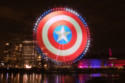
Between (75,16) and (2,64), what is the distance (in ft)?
349

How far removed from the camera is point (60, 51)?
34.3 ft

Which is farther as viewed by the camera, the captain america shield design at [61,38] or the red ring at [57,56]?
the red ring at [57,56]

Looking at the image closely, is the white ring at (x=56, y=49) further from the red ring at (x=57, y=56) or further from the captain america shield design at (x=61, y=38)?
the red ring at (x=57, y=56)

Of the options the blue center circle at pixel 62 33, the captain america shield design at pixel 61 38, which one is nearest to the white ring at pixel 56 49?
the captain america shield design at pixel 61 38

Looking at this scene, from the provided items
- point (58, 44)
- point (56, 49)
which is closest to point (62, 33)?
point (58, 44)

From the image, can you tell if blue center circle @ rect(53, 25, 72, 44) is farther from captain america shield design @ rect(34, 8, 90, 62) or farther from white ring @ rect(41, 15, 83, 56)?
white ring @ rect(41, 15, 83, 56)

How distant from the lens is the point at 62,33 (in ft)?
32.7

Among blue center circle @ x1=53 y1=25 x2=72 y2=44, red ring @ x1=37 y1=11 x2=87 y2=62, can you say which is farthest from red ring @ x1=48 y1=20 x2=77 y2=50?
red ring @ x1=37 y1=11 x2=87 y2=62

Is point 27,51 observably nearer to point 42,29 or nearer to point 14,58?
point 14,58

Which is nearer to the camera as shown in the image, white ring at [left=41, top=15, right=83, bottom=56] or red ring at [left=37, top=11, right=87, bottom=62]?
white ring at [left=41, top=15, right=83, bottom=56]

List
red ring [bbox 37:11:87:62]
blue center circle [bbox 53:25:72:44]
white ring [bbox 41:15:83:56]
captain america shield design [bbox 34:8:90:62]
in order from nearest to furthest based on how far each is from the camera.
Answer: blue center circle [bbox 53:25:72:44]
captain america shield design [bbox 34:8:90:62]
white ring [bbox 41:15:83:56]
red ring [bbox 37:11:87:62]

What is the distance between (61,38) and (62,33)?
1.01 ft

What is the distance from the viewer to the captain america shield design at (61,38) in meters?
10.2

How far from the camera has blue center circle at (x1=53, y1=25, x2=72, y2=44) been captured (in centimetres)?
1005
